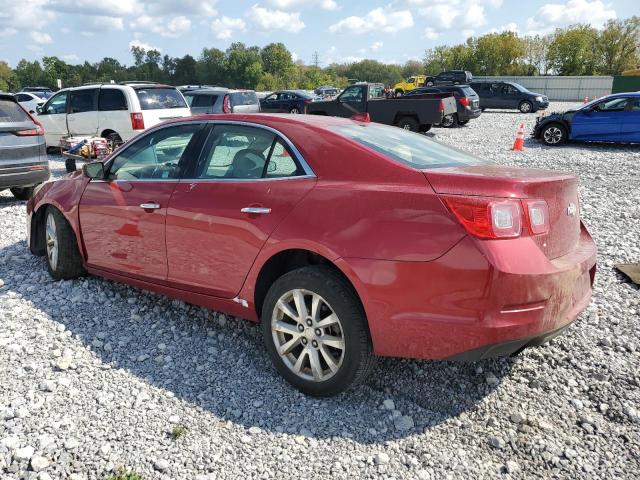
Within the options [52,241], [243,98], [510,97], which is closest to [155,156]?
[52,241]

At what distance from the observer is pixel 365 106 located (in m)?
18.0

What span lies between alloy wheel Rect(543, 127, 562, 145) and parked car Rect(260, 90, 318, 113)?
12.5m

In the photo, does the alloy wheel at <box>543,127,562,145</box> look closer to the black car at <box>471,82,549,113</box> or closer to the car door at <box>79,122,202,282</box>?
the car door at <box>79,122,202,282</box>

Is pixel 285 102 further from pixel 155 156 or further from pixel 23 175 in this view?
pixel 155 156

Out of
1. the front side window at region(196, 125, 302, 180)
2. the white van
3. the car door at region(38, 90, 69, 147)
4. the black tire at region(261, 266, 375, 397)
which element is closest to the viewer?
the black tire at region(261, 266, 375, 397)

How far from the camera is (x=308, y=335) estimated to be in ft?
9.99

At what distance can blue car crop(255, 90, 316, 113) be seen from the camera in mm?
25812

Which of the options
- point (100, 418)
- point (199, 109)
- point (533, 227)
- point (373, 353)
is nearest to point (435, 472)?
point (373, 353)

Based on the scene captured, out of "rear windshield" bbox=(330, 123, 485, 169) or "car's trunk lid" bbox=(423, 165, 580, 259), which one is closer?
"car's trunk lid" bbox=(423, 165, 580, 259)

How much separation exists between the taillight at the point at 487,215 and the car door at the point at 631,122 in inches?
562

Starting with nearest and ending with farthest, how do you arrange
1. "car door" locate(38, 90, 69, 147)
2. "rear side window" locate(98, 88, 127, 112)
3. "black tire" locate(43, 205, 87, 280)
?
"black tire" locate(43, 205, 87, 280) < "rear side window" locate(98, 88, 127, 112) < "car door" locate(38, 90, 69, 147)

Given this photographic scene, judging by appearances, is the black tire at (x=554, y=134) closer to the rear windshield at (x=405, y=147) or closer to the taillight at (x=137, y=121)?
the taillight at (x=137, y=121)

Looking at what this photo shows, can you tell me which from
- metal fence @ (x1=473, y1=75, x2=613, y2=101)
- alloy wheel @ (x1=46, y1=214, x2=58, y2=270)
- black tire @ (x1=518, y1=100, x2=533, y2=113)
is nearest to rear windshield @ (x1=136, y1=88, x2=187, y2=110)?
alloy wheel @ (x1=46, y1=214, x2=58, y2=270)

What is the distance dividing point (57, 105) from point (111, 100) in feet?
7.52
